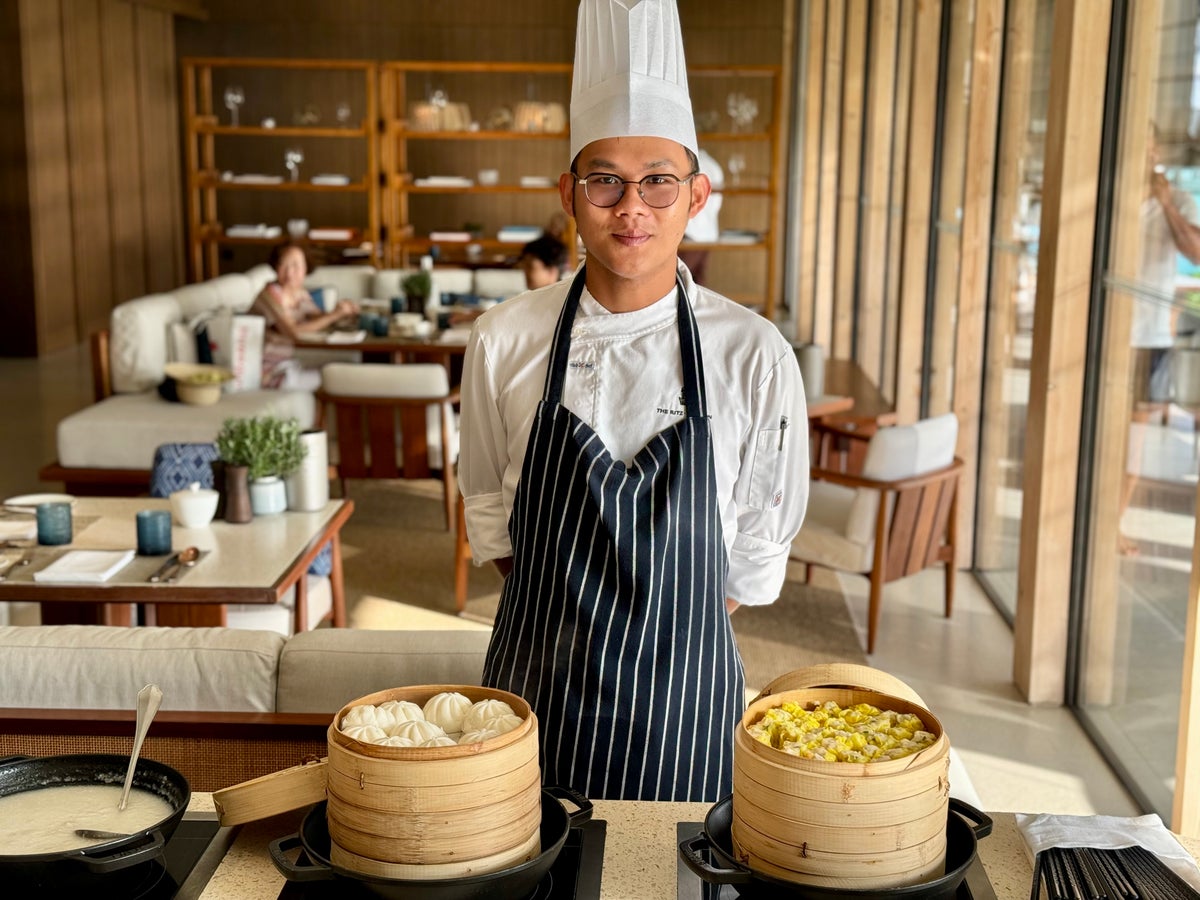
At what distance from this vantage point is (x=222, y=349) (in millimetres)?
7336

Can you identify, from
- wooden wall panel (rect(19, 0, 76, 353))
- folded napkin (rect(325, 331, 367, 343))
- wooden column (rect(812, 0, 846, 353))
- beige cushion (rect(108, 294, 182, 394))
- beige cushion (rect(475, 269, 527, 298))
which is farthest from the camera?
wooden wall panel (rect(19, 0, 76, 353))

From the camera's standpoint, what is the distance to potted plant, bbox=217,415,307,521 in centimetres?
394

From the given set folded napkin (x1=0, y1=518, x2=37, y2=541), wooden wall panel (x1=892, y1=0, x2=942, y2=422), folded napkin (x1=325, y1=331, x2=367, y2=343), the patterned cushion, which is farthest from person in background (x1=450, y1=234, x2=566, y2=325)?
folded napkin (x1=0, y1=518, x2=37, y2=541)

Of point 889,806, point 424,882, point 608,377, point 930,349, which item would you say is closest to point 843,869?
point 889,806

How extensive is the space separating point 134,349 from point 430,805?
636 centimetres

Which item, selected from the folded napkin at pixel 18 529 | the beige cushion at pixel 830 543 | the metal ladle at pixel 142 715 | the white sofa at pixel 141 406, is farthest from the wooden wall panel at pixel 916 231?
the metal ladle at pixel 142 715

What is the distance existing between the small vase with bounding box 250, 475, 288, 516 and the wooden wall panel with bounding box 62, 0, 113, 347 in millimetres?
9019

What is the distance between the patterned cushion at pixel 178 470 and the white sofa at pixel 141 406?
1.76 meters

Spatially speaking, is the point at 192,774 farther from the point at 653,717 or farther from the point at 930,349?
the point at 930,349

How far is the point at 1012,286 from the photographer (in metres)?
5.31

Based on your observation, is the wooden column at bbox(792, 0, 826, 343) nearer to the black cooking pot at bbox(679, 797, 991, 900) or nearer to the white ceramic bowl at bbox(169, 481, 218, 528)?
the white ceramic bowl at bbox(169, 481, 218, 528)

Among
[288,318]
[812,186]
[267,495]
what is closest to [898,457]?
[267,495]

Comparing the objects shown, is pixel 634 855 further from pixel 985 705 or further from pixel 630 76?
pixel 985 705

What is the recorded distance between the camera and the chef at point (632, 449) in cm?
178
